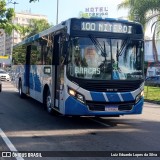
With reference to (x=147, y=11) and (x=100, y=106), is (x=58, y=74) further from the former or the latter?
(x=147, y=11)

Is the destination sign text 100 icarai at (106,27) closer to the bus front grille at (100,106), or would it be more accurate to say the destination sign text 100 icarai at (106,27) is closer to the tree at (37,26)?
the bus front grille at (100,106)

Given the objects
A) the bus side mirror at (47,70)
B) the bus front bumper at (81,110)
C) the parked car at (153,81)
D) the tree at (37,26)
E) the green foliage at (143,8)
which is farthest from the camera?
the tree at (37,26)

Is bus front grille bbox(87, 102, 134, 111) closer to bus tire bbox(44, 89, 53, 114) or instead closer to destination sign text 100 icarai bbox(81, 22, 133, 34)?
destination sign text 100 icarai bbox(81, 22, 133, 34)

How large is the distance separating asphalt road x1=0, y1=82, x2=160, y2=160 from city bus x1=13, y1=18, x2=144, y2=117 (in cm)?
59

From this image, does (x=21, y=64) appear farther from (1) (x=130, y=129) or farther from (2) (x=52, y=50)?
(1) (x=130, y=129)

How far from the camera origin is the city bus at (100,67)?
1116 cm

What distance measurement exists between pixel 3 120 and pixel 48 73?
7.97 ft

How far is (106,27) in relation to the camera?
1164 centimetres

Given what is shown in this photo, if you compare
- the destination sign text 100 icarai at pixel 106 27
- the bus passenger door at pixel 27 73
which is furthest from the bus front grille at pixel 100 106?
the bus passenger door at pixel 27 73

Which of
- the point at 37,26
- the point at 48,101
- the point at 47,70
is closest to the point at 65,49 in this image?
the point at 47,70

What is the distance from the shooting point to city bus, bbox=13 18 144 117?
36.6 feet

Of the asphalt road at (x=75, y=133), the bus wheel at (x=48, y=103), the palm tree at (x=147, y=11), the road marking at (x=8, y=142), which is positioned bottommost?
the asphalt road at (x=75, y=133)

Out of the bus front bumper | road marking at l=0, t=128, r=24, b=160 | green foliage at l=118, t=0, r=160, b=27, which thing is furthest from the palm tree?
road marking at l=0, t=128, r=24, b=160

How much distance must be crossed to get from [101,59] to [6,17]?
11.8ft
